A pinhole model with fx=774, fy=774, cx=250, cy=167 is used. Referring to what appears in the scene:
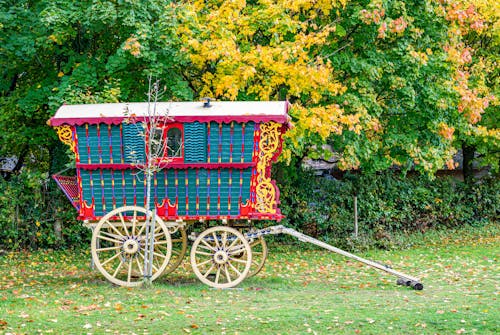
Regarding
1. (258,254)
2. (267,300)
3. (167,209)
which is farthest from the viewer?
(258,254)

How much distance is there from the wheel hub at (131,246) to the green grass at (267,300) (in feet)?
2.14

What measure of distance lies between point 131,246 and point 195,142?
6.78 feet

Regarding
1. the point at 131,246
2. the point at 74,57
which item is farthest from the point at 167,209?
the point at 74,57

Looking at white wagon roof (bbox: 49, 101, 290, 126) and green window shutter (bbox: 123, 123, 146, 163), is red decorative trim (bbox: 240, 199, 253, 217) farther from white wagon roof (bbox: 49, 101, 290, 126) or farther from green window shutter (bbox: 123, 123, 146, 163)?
green window shutter (bbox: 123, 123, 146, 163)

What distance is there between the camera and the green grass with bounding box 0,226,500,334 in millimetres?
9656

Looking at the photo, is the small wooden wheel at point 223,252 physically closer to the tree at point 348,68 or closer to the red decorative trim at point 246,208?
the red decorative trim at point 246,208

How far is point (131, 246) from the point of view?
12891 mm

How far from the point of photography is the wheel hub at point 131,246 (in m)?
12.8

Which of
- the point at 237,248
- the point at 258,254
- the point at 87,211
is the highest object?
the point at 87,211

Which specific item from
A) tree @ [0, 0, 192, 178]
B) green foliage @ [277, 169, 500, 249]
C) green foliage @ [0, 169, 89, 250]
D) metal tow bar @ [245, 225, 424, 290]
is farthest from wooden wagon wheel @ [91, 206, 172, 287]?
green foliage @ [277, 169, 500, 249]

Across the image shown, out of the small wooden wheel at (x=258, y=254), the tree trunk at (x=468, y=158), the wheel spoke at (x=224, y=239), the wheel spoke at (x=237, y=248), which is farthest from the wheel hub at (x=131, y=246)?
the tree trunk at (x=468, y=158)

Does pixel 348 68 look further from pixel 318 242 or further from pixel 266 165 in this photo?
pixel 318 242

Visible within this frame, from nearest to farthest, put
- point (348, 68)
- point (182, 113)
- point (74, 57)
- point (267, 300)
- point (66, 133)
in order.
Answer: point (267, 300) → point (182, 113) → point (66, 133) → point (74, 57) → point (348, 68)

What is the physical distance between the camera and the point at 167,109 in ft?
40.2
